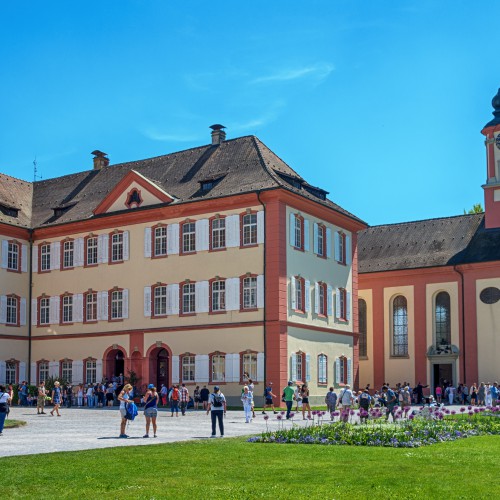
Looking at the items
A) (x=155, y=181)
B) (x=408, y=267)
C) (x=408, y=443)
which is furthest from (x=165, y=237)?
(x=408, y=443)

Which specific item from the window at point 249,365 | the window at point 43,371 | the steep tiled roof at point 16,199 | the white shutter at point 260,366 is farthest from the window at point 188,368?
the steep tiled roof at point 16,199

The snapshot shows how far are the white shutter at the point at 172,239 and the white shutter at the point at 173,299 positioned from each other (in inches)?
68.6

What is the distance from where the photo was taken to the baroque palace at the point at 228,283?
45906 mm

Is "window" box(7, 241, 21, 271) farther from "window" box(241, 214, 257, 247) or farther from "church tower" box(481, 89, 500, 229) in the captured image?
"church tower" box(481, 89, 500, 229)

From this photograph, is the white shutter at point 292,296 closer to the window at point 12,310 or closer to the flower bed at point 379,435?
the window at point 12,310

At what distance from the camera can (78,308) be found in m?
51.9

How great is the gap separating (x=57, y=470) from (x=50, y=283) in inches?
1475

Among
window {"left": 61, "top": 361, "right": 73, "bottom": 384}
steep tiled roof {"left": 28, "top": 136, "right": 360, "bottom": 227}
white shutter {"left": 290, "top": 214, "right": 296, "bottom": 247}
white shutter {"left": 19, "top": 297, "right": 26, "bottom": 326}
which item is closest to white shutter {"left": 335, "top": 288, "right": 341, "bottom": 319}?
steep tiled roof {"left": 28, "top": 136, "right": 360, "bottom": 227}

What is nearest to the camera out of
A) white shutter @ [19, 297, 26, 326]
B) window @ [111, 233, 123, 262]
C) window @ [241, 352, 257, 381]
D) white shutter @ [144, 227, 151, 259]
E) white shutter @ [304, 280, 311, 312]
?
window @ [241, 352, 257, 381]

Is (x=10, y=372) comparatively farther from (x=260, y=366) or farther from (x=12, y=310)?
(x=260, y=366)

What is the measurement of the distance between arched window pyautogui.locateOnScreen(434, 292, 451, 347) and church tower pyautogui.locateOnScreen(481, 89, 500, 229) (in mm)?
5405

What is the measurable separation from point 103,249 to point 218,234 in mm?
7638

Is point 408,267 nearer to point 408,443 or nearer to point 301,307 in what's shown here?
point 301,307

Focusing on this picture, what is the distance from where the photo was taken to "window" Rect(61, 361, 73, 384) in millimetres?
51625
